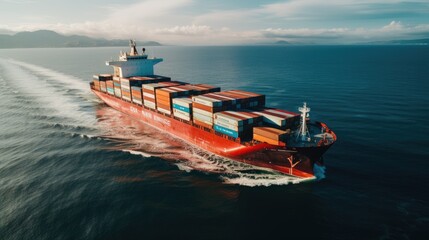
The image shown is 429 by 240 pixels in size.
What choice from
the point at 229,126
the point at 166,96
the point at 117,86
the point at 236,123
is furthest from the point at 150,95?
the point at 236,123

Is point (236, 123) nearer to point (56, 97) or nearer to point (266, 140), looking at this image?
point (266, 140)

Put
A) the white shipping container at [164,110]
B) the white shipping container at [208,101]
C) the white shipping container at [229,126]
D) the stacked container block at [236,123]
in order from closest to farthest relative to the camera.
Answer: the white shipping container at [229,126] → the stacked container block at [236,123] → the white shipping container at [208,101] → the white shipping container at [164,110]

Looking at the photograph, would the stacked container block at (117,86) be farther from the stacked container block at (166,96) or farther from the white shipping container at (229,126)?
the white shipping container at (229,126)

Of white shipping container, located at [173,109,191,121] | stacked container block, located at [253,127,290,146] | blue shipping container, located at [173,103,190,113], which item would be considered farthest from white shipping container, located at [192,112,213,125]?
stacked container block, located at [253,127,290,146]

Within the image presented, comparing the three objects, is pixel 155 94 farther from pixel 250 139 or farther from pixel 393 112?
pixel 393 112

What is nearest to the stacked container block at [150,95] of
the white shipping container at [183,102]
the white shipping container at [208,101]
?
the white shipping container at [183,102]

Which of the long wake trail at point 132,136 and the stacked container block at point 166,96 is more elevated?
the stacked container block at point 166,96

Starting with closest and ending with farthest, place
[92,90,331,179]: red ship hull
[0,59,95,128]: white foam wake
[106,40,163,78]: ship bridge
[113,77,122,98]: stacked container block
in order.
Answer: [92,90,331,179]: red ship hull, [0,59,95,128]: white foam wake, [113,77,122,98]: stacked container block, [106,40,163,78]: ship bridge

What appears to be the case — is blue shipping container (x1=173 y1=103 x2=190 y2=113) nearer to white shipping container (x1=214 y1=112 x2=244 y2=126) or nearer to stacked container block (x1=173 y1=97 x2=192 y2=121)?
stacked container block (x1=173 y1=97 x2=192 y2=121)

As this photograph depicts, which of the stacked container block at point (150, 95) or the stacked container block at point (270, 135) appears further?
the stacked container block at point (150, 95)
